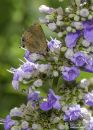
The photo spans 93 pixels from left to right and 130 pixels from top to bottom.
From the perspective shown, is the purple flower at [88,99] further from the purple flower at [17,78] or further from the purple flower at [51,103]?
the purple flower at [17,78]

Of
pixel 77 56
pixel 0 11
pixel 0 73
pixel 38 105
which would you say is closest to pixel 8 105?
pixel 0 73

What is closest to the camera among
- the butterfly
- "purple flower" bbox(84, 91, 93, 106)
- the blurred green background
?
the butterfly

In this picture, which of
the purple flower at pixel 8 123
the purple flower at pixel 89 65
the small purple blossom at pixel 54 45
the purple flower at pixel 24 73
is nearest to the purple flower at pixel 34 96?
the purple flower at pixel 24 73

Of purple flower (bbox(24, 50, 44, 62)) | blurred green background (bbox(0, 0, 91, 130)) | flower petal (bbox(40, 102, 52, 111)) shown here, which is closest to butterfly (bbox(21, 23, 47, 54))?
purple flower (bbox(24, 50, 44, 62))

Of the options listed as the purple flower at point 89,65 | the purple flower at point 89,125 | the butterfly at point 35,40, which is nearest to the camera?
the butterfly at point 35,40

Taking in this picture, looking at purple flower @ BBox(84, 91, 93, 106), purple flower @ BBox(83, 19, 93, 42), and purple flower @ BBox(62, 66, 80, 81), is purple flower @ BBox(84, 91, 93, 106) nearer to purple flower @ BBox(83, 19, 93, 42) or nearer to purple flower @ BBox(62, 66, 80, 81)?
purple flower @ BBox(62, 66, 80, 81)

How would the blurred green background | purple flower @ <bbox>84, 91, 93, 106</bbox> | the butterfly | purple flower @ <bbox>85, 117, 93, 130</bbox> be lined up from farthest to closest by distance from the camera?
the blurred green background → purple flower @ <bbox>85, 117, 93, 130</bbox> → purple flower @ <bbox>84, 91, 93, 106</bbox> → the butterfly

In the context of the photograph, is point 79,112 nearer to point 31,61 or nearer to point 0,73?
point 31,61
